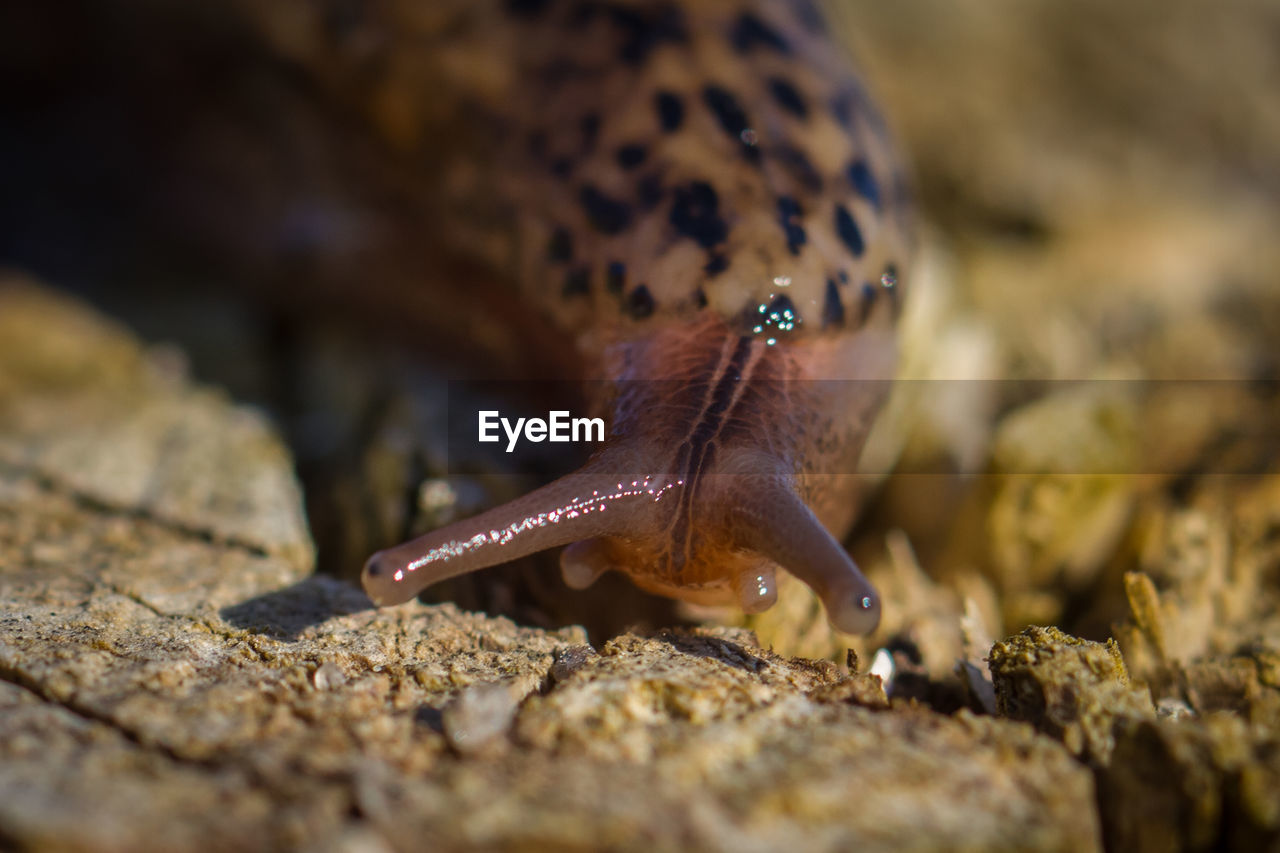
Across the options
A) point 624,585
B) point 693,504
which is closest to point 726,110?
→ point 693,504

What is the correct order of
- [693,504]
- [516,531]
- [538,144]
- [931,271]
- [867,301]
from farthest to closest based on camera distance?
1. [931,271]
2. [538,144]
3. [867,301]
4. [693,504]
5. [516,531]

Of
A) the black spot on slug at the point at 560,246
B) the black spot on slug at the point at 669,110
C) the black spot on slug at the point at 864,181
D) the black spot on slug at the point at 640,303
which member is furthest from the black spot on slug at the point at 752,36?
the black spot on slug at the point at 640,303

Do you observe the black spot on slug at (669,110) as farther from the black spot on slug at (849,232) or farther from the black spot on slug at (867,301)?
the black spot on slug at (867,301)

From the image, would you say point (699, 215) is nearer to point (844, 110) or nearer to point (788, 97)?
point (788, 97)

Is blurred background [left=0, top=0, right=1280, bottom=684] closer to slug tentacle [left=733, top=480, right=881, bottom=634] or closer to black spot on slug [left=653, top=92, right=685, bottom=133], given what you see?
slug tentacle [left=733, top=480, right=881, bottom=634]

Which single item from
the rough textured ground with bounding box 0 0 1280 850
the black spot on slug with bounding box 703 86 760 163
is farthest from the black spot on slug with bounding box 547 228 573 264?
the rough textured ground with bounding box 0 0 1280 850

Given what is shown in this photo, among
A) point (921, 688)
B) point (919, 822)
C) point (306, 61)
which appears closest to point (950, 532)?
point (921, 688)
